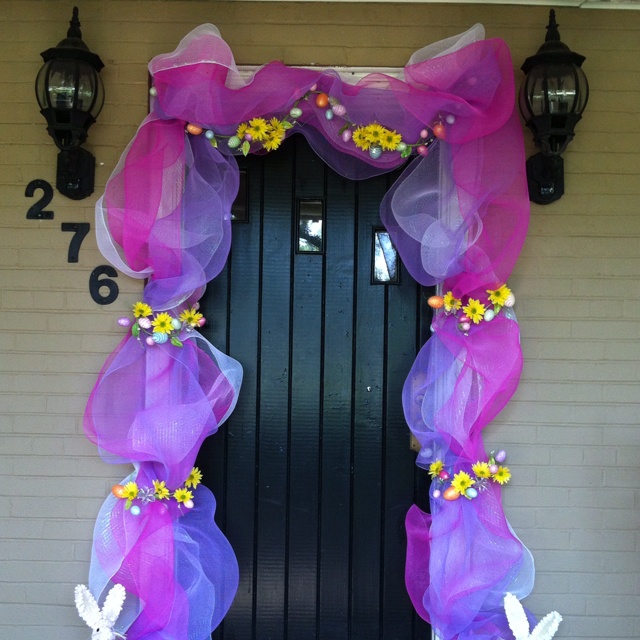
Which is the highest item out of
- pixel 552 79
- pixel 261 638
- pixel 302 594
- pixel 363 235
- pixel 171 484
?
pixel 552 79

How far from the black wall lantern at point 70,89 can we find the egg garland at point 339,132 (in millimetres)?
234

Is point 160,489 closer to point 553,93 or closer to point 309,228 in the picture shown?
point 309,228

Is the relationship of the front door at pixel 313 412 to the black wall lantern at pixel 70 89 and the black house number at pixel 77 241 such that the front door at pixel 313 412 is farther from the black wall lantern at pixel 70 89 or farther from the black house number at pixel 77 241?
the black wall lantern at pixel 70 89

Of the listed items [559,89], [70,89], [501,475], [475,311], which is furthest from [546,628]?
[70,89]

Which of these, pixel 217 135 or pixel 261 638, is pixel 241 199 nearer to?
pixel 217 135

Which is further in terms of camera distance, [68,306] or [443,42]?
[68,306]

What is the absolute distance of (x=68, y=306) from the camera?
2.87 metres

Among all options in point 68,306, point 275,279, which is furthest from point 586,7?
point 68,306

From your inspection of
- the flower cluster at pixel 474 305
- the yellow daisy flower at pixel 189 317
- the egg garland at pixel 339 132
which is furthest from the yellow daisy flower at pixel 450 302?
the yellow daisy flower at pixel 189 317

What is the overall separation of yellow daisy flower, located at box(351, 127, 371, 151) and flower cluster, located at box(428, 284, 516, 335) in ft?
2.07

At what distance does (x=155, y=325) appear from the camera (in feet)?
8.93

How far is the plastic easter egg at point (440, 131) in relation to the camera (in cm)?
269

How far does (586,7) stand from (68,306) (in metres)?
2.41

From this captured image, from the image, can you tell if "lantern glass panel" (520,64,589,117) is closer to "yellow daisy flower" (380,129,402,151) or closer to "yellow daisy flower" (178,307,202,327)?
"yellow daisy flower" (380,129,402,151)
